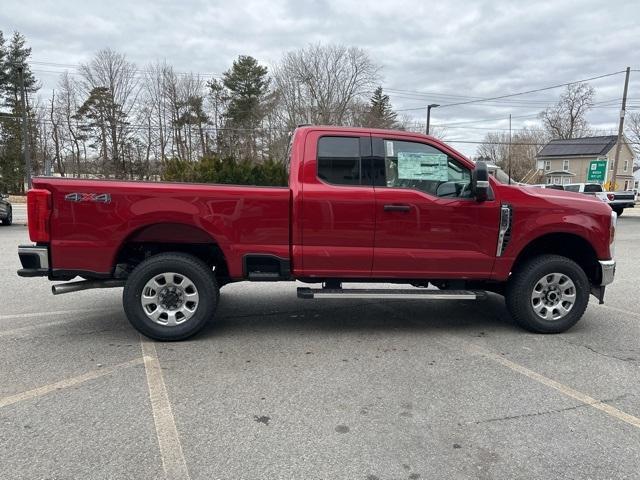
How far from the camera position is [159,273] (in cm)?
458

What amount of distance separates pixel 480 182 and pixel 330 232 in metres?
1.50

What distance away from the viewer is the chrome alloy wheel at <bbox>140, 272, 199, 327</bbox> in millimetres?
4598

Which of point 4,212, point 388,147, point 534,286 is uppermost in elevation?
point 388,147

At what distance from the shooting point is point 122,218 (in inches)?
176

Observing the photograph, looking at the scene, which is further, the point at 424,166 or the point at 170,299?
the point at 424,166

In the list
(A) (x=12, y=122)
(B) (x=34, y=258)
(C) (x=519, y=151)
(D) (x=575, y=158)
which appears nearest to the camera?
(B) (x=34, y=258)

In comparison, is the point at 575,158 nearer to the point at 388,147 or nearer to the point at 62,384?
the point at 388,147

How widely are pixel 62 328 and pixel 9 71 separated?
5147cm

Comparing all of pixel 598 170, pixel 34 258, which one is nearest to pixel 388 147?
pixel 34 258

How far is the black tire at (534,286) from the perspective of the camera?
16.2 feet

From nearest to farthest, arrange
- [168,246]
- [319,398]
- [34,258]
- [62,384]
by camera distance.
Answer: [319,398] → [62,384] → [34,258] → [168,246]

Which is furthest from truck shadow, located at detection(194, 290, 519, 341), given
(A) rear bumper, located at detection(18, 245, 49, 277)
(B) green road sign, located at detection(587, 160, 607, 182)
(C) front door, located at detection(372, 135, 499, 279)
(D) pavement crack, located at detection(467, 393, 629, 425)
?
(B) green road sign, located at detection(587, 160, 607, 182)

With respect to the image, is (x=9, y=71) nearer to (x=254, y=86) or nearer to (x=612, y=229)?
(x=254, y=86)

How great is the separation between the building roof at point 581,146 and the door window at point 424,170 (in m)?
72.7
